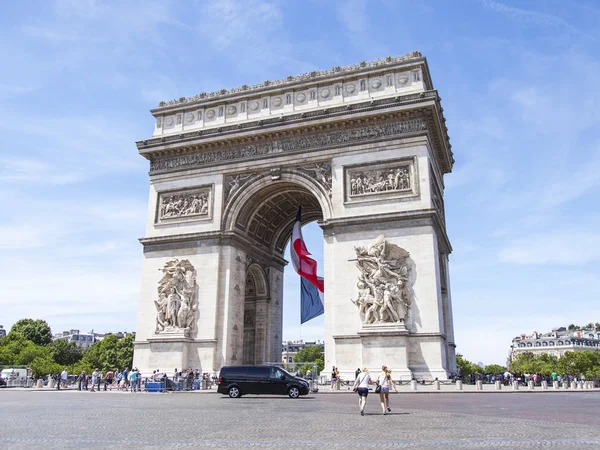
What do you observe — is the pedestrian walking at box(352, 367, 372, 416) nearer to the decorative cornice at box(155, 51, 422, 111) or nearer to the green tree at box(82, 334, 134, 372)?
the decorative cornice at box(155, 51, 422, 111)

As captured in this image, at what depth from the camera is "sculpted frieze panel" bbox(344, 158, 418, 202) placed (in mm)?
27906

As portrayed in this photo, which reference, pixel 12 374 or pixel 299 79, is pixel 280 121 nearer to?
pixel 299 79

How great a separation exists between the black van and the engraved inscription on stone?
12.2m

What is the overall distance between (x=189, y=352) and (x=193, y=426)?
1957 cm

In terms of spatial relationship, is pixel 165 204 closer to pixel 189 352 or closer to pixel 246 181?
pixel 246 181

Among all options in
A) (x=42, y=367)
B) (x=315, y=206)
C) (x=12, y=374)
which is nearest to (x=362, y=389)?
(x=315, y=206)

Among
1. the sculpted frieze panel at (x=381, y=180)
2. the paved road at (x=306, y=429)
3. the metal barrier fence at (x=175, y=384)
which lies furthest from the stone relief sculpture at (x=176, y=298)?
the paved road at (x=306, y=429)

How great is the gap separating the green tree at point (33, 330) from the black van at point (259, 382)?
62.7m

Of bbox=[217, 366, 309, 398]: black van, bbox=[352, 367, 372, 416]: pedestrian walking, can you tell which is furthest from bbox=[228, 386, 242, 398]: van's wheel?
bbox=[352, 367, 372, 416]: pedestrian walking

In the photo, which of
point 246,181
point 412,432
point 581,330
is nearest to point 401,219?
point 246,181

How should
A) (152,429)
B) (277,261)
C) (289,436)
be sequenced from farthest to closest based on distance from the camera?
(277,261) → (152,429) → (289,436)

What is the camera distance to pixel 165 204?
33000 millimetres

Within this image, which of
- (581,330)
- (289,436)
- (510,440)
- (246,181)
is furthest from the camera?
(581,330)

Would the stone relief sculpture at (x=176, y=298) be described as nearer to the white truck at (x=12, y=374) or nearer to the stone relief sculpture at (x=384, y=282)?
the stone relief sculpture at (x=384, y=282)
